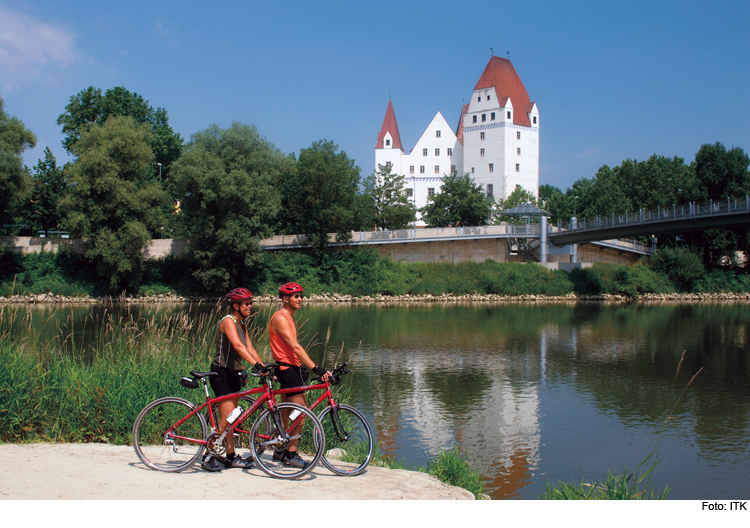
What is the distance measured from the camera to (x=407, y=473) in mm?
6656

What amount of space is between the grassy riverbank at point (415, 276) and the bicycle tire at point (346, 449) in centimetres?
3745

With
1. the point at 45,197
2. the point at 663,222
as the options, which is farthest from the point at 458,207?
the point at 45,197

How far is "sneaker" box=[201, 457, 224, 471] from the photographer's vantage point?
19.8 feet

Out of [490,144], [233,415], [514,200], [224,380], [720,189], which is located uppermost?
[490,144]

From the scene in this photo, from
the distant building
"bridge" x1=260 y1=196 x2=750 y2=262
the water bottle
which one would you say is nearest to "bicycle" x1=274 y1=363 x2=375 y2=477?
the water bottle

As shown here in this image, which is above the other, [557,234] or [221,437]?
[557,234]

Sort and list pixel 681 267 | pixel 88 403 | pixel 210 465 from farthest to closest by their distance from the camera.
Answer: pixel 681 267 → pixel 88 403 → pixel 210 465

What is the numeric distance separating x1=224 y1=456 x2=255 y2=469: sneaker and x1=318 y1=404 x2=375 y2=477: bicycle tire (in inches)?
28.8

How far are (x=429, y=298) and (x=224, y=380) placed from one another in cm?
4062

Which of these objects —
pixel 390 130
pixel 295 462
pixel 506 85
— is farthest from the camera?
pixel 390 130

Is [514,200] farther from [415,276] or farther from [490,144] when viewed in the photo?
[415,276]

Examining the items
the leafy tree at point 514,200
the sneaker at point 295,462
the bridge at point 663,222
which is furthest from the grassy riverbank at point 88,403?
the leafy tree at point 514,200

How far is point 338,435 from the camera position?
6.43m

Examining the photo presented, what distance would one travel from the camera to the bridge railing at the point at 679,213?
134 feet
